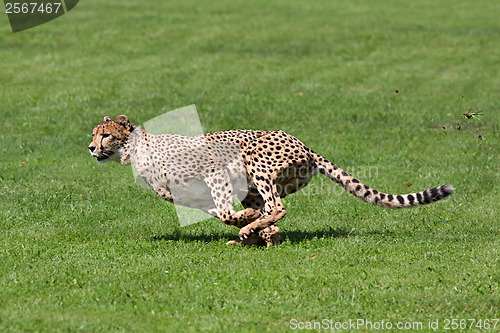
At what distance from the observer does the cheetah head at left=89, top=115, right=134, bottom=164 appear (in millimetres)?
8414

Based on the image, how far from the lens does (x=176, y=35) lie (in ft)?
75.0

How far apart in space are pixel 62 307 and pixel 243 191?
2.93 meters

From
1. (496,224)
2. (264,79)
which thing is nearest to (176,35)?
(264,79)

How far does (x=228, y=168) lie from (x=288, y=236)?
1.30 metres

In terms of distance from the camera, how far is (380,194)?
27.4 feet

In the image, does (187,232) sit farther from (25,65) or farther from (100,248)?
(25,65)

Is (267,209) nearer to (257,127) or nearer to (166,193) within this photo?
(166,193)

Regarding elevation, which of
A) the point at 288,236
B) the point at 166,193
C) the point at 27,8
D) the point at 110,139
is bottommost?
the point at 288,236

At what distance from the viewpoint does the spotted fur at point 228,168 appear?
8.24m

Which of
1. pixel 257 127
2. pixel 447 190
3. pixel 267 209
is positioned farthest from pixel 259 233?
pixel 257 127

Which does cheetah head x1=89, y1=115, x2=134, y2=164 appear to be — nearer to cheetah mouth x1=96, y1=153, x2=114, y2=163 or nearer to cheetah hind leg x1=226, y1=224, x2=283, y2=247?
cheetah mouth x1=96, y1=153, x2=114, y2=163

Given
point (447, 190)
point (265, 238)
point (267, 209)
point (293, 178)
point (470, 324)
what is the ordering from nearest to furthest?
point (470, 324) → point (447, 190) → point (267, 209) → point (265, 238) → point (293, 178)

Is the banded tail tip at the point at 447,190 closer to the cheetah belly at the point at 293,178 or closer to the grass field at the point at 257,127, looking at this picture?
the grass field at the point at 257,127

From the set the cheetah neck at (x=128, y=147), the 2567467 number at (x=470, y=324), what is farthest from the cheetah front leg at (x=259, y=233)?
the 2567467 number at (x=470, y=324)
